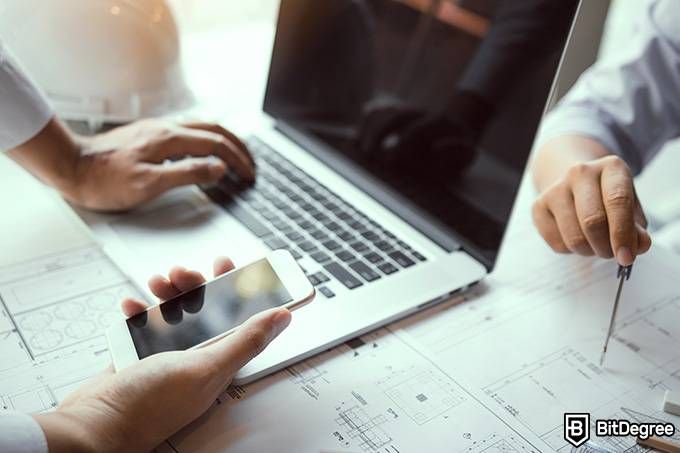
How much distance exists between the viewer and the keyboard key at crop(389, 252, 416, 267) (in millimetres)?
686

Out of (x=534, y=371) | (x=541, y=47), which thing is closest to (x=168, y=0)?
(x=541, y=47)

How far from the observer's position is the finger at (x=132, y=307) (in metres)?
0.57

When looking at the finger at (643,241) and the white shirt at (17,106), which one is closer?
the finger at (643,241)

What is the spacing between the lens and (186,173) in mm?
757

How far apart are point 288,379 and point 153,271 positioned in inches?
7.4

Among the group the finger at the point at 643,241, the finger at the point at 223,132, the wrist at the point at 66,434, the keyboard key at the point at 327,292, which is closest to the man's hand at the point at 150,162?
the finger at the point at 223,132

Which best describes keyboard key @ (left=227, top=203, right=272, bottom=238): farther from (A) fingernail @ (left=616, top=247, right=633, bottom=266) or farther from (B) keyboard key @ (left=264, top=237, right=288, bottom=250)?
(A) fingernail @ (left=616, top=247, right=633, bottom=266)

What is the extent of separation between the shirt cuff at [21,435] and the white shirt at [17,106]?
349 millimetres

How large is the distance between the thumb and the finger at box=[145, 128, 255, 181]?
12 millimetres

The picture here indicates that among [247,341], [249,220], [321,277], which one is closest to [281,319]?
[247,341]

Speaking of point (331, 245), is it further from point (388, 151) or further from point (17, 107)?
point (17, 107)

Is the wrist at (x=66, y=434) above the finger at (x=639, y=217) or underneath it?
underneath

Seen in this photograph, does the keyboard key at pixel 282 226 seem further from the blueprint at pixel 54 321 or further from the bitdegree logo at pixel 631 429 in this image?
the bitdegree logo at pixel 631 429

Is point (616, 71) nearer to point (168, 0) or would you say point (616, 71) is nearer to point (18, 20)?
point (168, 0)
